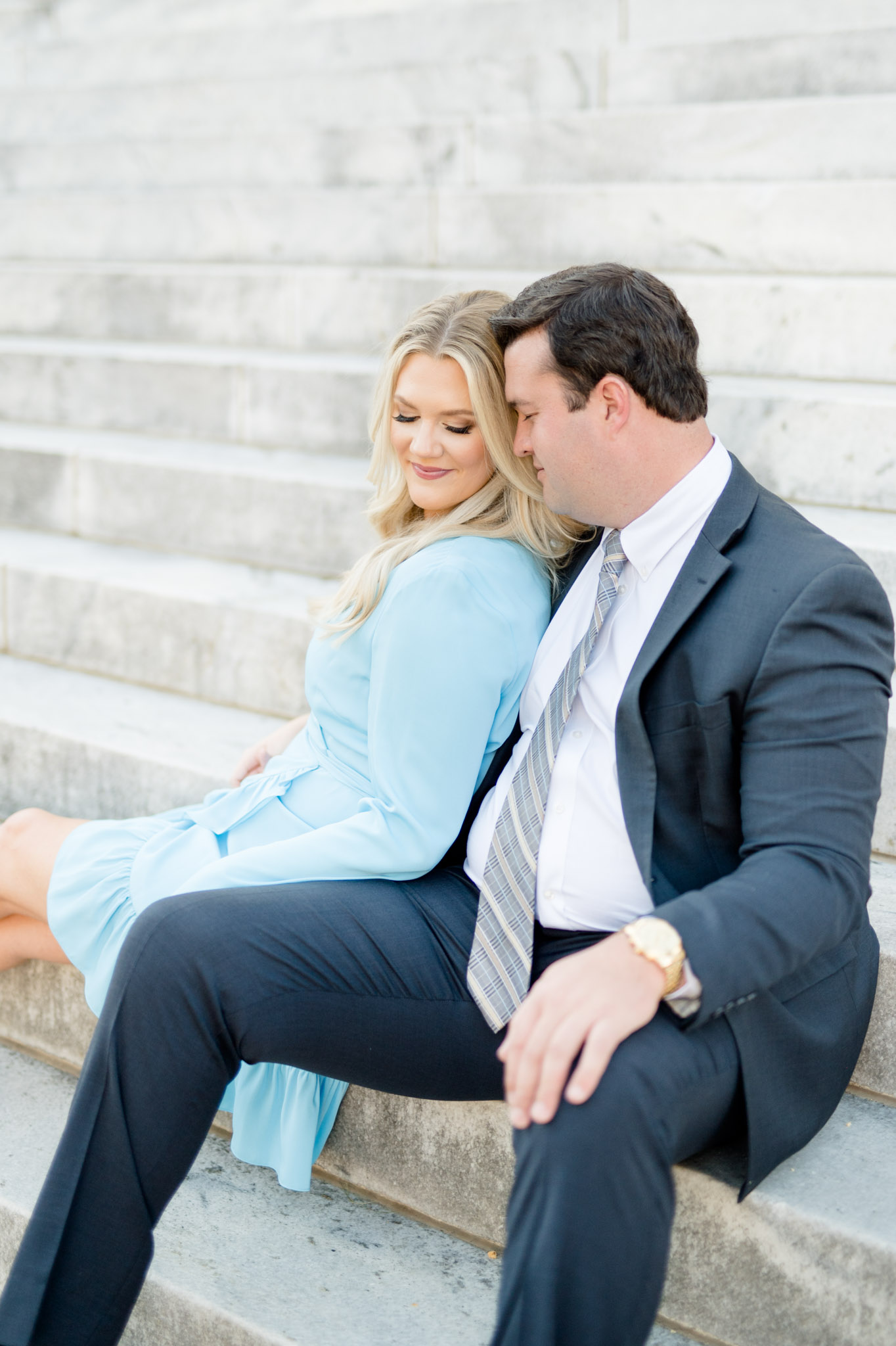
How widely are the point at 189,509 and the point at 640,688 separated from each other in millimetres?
2391

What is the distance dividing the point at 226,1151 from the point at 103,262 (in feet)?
13.1

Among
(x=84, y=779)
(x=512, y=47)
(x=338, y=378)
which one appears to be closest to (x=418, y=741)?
(x=84, y=779)

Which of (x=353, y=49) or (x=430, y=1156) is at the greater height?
(x=353, y=49)

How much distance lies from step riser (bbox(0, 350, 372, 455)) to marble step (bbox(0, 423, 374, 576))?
6 centimetres

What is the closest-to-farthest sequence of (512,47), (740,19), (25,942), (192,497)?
(25,942) → (192,497) → (740,19) → (512,47)

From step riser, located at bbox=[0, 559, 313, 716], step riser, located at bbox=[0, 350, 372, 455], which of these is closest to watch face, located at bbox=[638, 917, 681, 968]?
step riser, located at bbox=[0, 559, 313, 716]

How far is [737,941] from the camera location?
1.57 meters

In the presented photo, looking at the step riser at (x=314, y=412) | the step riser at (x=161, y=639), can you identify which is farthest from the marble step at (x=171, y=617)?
the step riser at (x=314, y=412)

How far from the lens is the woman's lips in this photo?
230 centimetres

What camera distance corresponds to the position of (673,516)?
1957 mm

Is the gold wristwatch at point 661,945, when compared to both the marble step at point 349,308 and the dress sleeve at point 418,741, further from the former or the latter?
the marble step at point 349,308

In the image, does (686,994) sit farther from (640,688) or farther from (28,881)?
(28,881)

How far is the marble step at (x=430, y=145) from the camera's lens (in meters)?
3.90

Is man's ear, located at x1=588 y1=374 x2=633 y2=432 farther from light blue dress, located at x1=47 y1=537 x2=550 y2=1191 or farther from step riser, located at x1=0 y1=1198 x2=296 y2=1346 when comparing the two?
step riser, located at x1=0 y1=1198 x2=296 y2=1346
